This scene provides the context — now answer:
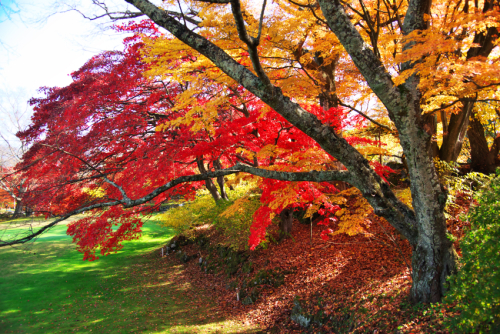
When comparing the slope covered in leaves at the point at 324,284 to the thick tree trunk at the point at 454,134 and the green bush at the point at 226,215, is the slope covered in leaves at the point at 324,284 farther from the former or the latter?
the thick tree trunk at the point at 454,134

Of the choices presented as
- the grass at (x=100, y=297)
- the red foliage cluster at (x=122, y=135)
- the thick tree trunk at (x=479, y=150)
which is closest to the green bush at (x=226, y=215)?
A: the red foliage cluster at (x=122, y=135)

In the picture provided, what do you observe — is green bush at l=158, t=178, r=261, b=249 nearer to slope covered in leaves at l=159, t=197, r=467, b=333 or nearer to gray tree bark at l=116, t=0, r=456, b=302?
slope covered in leaves at l=159, t=197, r=467, b=333

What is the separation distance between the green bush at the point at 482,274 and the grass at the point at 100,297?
4001 mm

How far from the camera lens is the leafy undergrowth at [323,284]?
3751mm

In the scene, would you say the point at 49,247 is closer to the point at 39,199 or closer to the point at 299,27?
the point at 39,199

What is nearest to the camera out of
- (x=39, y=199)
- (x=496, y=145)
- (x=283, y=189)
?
(x=283, y=189)

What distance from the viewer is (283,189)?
5055 mm

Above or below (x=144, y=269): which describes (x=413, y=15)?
above

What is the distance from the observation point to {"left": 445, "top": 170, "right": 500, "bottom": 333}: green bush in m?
2.13

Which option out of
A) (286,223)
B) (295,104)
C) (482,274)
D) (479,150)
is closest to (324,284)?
(286,223)

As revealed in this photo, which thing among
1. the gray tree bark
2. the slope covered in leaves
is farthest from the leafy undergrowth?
the gray tree bark

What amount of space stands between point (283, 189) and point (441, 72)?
9.69ft

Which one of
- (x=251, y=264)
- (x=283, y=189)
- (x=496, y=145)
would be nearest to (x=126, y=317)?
(x=251, y=264)

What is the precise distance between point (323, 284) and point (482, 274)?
3.43 metres
